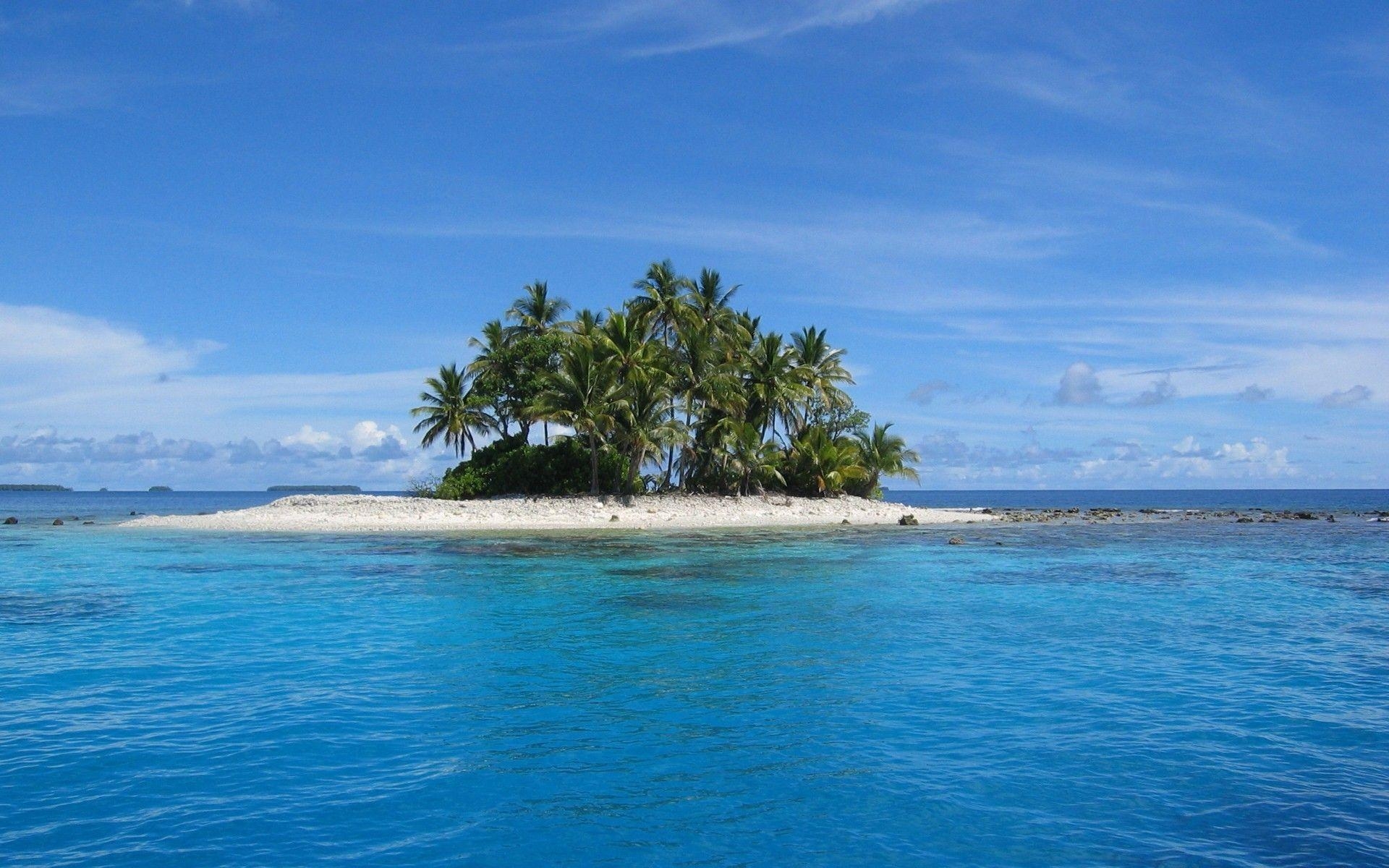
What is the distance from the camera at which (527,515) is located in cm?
4375

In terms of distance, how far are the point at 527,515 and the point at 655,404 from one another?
8.71 meters

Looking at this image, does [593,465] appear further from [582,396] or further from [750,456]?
[750,456]

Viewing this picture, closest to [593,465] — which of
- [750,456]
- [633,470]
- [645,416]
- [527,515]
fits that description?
[633,470]

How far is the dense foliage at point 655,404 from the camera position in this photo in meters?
45.4

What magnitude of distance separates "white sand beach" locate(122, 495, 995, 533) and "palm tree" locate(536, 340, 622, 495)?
4.43 meters

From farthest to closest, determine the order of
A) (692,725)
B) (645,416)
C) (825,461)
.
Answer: (825,461), (645,416), (692,725)

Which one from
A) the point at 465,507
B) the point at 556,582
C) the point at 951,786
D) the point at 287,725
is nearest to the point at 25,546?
the point at 465,507

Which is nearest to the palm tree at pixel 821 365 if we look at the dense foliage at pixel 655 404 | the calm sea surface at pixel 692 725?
the dense foliage at pixel 655 404

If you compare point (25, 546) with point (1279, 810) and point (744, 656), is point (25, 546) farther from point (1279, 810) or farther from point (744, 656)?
point (1279, 810)

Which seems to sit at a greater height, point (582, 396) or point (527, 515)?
point (582, 396)

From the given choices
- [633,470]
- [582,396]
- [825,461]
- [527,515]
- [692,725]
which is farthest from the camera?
[825,461]

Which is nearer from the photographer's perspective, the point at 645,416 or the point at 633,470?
the point at 645,416

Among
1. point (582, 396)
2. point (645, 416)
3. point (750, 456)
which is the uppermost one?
point (582, 396)

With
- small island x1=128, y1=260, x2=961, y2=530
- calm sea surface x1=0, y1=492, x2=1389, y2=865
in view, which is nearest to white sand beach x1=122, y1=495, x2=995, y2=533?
small island x1=128, y1=260, x2=961, y2=530
